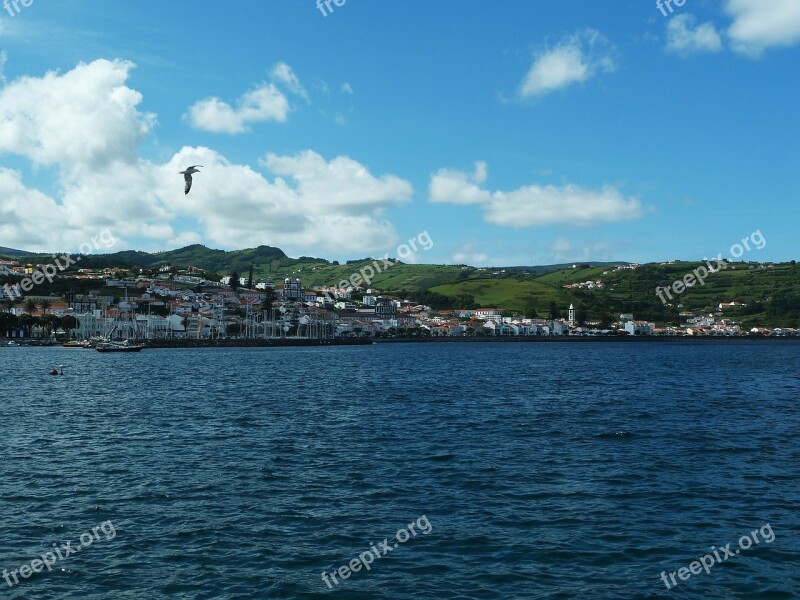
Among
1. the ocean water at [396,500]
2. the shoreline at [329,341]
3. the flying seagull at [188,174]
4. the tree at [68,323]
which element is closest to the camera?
the ocean water at [396,500]

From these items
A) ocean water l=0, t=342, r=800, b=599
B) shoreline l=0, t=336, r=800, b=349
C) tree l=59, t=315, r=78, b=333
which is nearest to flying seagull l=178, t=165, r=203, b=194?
ocean water l=0, t=342, r=800, b=599

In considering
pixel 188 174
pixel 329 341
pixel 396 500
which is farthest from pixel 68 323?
pixel 396 500

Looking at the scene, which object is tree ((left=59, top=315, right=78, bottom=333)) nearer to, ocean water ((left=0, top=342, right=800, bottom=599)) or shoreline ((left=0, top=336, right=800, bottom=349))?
shoreline ((left=0, top=336, right=800, bottom=349))

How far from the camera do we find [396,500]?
57.7 feet

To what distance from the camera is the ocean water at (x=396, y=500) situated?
12.6 m

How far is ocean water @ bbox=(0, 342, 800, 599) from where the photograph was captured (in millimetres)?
12602

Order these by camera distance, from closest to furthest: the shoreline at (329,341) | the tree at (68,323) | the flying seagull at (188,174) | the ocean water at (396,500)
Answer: the ocean water at (396,500), the flying seagull at (188,174), the shoreline at (329,341), the tree at (68,323)

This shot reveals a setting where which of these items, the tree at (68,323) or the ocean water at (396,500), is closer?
the ocean water at (396,500)

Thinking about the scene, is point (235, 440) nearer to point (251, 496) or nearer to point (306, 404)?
point (251, 496)

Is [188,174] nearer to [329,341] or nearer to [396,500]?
[396,500]

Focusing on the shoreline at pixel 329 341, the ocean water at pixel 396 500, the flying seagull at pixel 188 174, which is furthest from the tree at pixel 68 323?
A: the flying seagull at pixel 188 174

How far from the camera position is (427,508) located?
1692 centimetres

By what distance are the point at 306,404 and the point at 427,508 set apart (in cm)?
2218

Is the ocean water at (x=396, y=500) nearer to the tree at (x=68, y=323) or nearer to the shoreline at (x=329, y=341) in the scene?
the shoreline at (x=329, y=341)
